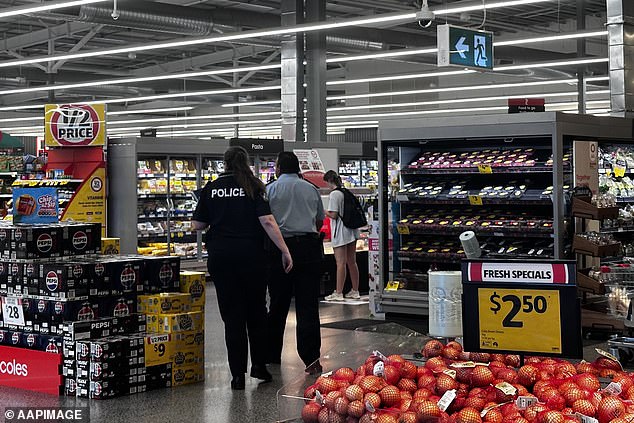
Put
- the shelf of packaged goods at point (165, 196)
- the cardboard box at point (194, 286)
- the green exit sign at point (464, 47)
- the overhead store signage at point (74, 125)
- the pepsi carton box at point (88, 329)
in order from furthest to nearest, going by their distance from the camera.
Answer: the shelf of packaged goods at point (165, 196), the overhead store signage at point (74, 125), the green exit sign at point (464, 47), the cardboard box at point (194, 286), the pepsi carton box at point (88, 329)

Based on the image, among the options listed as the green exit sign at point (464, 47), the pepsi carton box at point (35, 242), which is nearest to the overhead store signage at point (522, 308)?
the pepsi carton box at point (35, 242)

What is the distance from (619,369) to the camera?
3.94 m

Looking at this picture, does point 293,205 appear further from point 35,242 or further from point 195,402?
point 35,242

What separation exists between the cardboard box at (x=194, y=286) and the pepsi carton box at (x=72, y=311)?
0.76 metres

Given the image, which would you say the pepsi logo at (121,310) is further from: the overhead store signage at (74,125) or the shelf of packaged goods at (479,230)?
the overhead store signage at (74,125)

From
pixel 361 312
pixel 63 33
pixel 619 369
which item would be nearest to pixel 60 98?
pixel 63 33

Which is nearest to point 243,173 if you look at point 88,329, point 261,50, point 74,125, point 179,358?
point 179,358

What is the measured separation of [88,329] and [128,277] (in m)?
0.48

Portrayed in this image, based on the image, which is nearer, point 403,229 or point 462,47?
point 403,229

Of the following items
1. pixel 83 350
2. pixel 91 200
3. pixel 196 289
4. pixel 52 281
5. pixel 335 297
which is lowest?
pixel 335 297

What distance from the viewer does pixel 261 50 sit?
2234cm

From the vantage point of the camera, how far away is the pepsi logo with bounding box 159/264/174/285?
7.09 meters

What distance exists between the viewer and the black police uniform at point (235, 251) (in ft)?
21.6

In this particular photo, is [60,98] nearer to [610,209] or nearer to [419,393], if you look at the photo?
[610,209]
